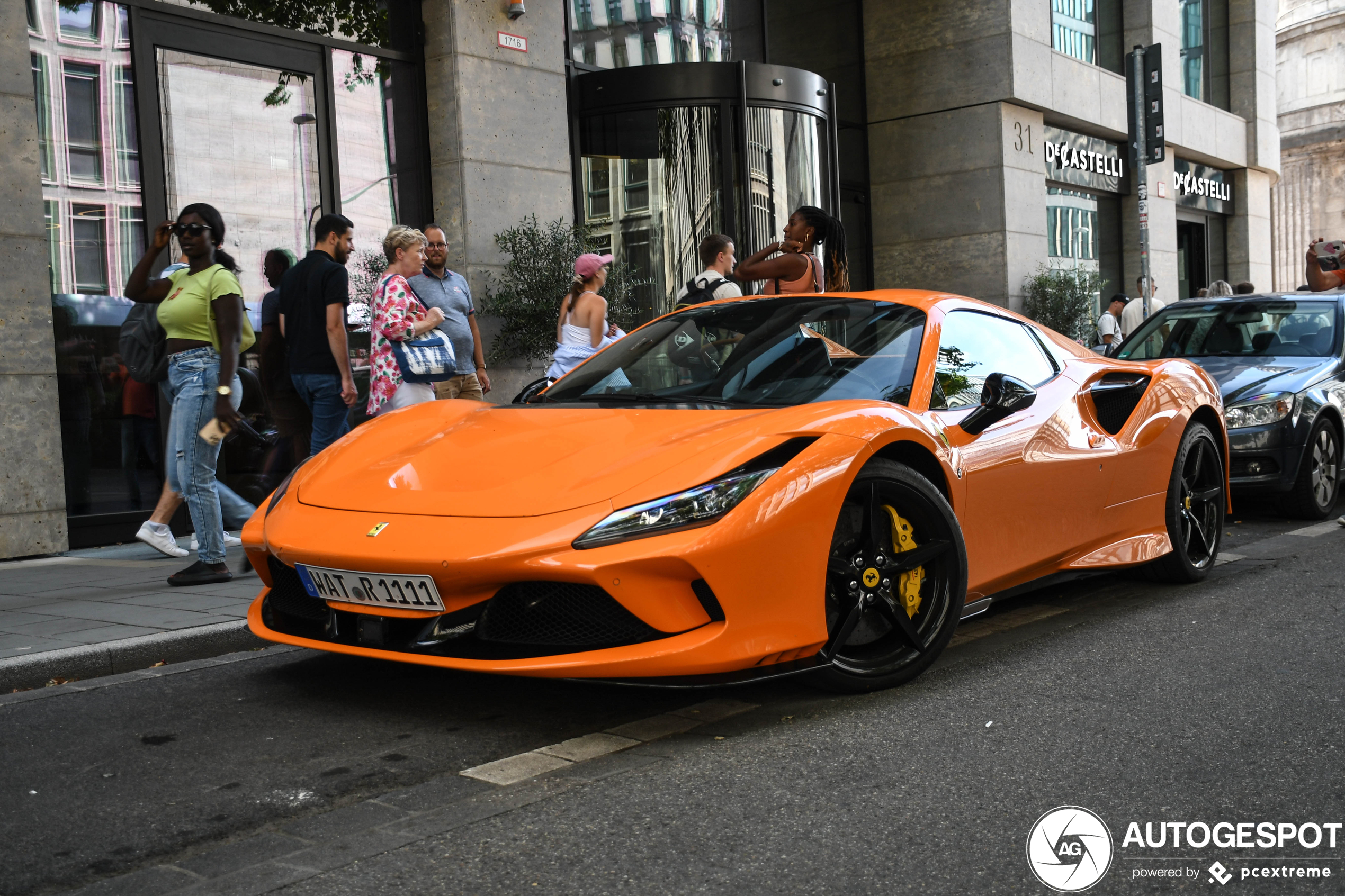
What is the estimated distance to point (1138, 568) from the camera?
5.77 meters

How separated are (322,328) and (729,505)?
420 centimetres

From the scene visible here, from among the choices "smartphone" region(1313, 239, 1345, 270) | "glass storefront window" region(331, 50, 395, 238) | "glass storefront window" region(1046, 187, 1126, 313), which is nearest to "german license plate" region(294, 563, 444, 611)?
"glass storefront window" region(331, 50, 395, 238)

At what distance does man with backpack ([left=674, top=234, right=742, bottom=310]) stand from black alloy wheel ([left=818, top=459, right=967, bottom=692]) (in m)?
4.12

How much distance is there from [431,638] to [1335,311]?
24.5ft

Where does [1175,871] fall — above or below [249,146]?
below

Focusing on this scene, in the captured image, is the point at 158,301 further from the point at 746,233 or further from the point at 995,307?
the point at 746,233

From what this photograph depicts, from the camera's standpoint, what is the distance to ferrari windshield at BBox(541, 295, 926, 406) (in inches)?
167

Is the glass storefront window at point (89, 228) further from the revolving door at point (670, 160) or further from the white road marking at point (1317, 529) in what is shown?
the white road marking at point (1317, 529)

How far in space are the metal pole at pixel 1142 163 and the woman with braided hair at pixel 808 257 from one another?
26.7 feet

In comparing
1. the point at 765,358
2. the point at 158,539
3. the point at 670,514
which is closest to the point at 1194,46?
the point at 158,539

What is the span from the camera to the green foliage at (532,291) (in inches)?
406

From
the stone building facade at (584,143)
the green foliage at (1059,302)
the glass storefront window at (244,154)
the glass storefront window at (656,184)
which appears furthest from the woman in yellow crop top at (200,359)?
the green foliage at (1059,302)

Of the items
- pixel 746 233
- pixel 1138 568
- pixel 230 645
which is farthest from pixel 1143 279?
pixel 230 645

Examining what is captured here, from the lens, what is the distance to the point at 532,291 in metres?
10.3
